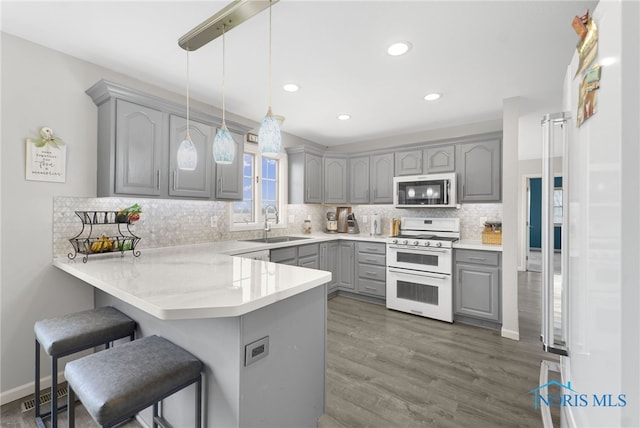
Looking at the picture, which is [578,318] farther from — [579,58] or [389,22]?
[389,22]

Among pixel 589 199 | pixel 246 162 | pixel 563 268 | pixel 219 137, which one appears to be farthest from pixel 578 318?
pixel 246 162

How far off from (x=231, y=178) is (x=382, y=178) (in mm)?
2256

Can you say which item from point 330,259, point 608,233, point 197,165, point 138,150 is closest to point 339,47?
point 197,165

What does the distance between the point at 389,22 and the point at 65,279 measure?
299 centimetres

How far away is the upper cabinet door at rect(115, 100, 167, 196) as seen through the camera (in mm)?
2221

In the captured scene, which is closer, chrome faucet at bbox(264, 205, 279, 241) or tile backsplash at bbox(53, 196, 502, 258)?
tile backsplash at bbox(53, 196, 502, 258)

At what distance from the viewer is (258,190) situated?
3.90 meters

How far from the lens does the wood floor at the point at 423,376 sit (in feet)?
5.81

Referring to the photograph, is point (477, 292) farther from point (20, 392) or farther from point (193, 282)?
point (20, 392)

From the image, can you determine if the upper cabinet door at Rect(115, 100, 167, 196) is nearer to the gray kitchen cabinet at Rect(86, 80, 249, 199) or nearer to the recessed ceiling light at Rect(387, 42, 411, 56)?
the gray kitchen cabinet at Rect(86, 80, 249, 199)

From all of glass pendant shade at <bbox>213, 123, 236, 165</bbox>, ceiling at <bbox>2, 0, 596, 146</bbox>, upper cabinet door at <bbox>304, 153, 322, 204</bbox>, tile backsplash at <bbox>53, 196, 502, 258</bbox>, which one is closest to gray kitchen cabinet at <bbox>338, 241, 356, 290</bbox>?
tile backsplash at <bbox>53, 196, 502, 258</bbox>

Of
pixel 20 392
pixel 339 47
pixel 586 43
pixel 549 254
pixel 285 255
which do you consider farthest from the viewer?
pixel 285 255

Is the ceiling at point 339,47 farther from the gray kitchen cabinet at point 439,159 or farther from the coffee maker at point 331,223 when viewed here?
the coffee maker at point 331,223

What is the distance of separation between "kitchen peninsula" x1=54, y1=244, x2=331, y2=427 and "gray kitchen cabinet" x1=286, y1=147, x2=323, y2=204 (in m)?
2.58
